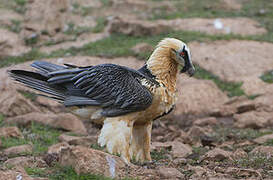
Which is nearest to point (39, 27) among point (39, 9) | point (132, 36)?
point (39, 9)

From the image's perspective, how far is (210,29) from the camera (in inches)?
613

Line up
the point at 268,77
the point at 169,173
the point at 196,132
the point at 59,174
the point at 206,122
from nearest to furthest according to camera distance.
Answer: the point at 59,174, the point at 169,173, the point at 196,132, the point at 206,122, the point at 268,77

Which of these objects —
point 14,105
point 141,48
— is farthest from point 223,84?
point 14,105

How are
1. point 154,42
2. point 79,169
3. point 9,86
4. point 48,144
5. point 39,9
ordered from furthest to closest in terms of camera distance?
1. point 39,9
2. point 154,42
3. point 9,86
4. point 48,144
5. point 79,169

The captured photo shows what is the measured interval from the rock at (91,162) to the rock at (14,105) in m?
4.71

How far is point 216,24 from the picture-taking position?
16.0 metres

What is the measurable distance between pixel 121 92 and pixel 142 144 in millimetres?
898

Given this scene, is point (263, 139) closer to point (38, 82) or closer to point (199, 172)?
point (199, 172)

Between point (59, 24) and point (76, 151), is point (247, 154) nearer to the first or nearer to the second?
point (76, 151)

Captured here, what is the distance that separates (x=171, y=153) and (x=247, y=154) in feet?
3.60

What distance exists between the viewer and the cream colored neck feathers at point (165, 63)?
736 centimetres

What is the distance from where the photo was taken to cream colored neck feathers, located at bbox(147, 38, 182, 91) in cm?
736

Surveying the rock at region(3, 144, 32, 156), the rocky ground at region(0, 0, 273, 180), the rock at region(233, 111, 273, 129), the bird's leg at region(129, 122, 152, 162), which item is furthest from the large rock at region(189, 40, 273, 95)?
the rock at region(3, 144, 32, 156)

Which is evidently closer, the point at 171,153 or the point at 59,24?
the point at 171,153
